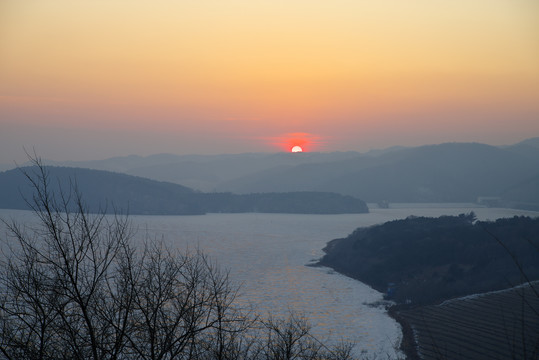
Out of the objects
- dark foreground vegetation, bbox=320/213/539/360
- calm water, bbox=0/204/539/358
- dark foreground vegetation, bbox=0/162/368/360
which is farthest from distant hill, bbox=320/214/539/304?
dark foreground vegetation, bbox=0/162/368/360

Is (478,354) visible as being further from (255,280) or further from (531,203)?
(531,203)

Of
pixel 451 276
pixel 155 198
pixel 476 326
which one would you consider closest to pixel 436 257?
pixel 451 276

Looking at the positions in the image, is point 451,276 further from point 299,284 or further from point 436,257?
point 299,284

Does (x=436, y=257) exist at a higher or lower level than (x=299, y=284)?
higher

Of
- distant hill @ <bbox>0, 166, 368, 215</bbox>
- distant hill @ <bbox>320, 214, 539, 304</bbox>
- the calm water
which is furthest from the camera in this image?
distant hill @ <bbox>0, 166, 368, 215</bbox>

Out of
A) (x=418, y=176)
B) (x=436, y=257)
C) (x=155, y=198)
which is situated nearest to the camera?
(x=436, y=257)

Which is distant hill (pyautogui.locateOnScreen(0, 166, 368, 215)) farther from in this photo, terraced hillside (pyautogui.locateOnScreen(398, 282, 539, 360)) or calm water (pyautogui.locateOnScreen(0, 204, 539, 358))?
terraced hillside (pyautogui.locateOnScreen(398, 282, 539, 360))

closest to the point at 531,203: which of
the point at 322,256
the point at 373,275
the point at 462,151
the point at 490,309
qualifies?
the point at 462,151
